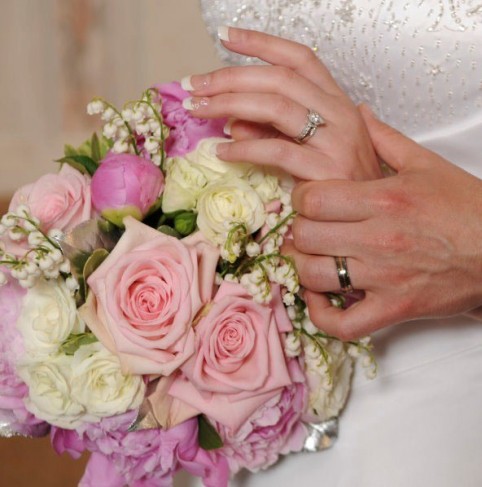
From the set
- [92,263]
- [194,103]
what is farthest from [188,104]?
[92,263]

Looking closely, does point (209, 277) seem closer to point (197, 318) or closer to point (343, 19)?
point (197, 318)

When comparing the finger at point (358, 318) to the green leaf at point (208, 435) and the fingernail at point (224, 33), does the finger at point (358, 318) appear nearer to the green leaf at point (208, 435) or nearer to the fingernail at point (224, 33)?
the green leaf at point (208, 435)

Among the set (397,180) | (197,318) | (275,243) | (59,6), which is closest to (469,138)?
(397,180)

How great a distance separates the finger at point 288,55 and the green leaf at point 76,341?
36 centimetres

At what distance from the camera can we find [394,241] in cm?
84

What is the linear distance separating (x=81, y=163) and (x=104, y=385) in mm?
252

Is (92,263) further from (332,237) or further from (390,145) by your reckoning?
(390,145)

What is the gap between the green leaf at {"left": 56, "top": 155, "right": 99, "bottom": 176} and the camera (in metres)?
0.92

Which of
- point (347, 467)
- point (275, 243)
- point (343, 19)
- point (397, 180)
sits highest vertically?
point (343, 19)

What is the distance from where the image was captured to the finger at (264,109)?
2.86 ft

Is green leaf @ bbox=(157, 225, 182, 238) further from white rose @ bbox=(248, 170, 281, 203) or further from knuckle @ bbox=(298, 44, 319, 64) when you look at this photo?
knuckle @ bbox=(298, 44, 319, 64)

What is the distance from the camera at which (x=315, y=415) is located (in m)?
0.98

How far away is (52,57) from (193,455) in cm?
258

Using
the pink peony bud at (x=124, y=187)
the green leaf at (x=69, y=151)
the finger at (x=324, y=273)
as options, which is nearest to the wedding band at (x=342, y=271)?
the finger at (x=324, y=273)
